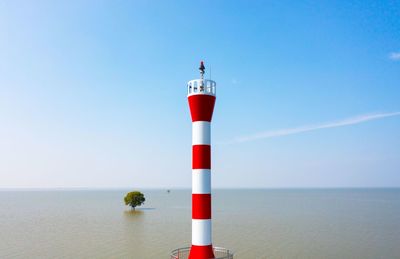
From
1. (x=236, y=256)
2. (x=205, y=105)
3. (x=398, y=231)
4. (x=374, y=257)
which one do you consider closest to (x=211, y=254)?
(x=205, y=105)

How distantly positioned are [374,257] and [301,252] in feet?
26.7

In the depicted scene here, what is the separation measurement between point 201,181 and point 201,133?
2288 mm

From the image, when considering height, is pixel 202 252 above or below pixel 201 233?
below

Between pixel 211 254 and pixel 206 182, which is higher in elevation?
pixel 206 182

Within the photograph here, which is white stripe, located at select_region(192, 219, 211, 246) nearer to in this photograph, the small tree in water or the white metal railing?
the white metal railing

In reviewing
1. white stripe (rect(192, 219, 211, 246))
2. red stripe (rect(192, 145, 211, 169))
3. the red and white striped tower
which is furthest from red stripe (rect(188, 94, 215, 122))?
white stripe (rect(192, 219, 211, 246))

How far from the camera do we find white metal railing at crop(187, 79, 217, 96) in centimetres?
1739

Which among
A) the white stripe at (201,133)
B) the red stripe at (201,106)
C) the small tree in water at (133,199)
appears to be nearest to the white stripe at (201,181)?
the white stripe at (201,133)

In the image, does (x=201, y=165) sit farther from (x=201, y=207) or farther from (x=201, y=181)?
(x=201, y=207)

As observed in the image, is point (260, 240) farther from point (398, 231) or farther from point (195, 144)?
point (195, 144)

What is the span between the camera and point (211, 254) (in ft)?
56.4

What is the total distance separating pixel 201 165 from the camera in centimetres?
1722

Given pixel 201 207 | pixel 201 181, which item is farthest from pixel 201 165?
pixel 201 207

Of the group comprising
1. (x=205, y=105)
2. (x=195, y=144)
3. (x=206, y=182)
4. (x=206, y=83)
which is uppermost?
(x=206, y=83)
